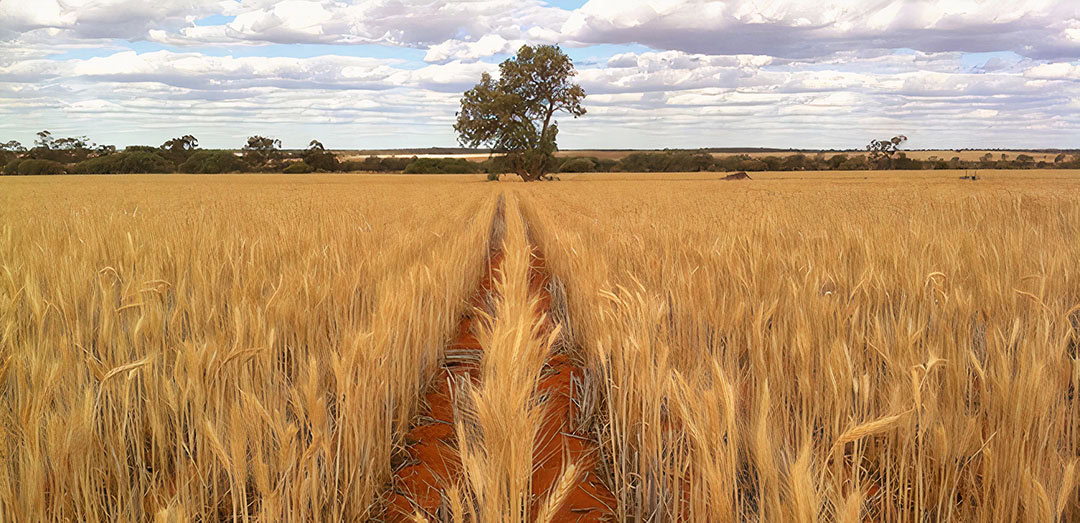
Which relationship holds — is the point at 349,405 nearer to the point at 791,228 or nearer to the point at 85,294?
the point at 85,294

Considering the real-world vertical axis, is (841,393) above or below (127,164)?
below

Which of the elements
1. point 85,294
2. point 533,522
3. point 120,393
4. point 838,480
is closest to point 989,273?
point 838,480

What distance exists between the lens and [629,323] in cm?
180

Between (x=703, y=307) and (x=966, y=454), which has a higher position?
(x=703, y=307)

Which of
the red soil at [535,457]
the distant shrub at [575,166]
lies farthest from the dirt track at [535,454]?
the distant shrub at [575,166]

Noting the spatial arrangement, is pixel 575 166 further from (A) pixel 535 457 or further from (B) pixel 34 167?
(A) pixel 535 457

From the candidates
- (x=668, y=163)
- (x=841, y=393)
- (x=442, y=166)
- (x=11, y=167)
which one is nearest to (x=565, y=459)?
(x=841, y=393)

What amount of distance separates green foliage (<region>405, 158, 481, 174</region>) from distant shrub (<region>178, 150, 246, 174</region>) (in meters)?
15.9

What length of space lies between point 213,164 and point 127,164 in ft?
21.5

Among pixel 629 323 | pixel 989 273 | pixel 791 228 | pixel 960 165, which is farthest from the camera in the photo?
pixel 960 165

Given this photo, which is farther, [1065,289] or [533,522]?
[1065,289]

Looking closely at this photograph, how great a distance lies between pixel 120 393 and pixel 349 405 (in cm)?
56

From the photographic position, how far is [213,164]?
56.7 meters

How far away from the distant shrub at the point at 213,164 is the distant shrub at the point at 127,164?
1497 millimetres
